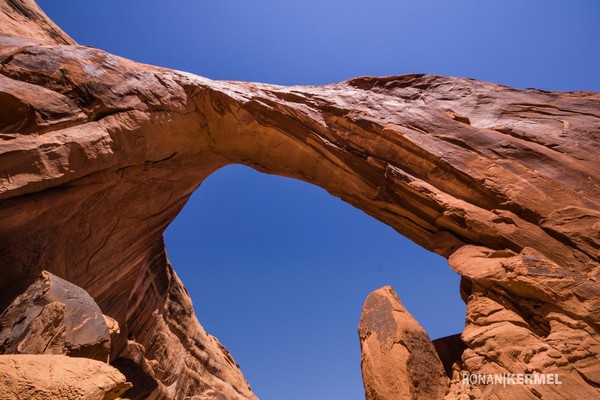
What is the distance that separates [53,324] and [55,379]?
1.94 m

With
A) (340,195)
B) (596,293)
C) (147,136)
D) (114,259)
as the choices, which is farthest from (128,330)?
(596,293)

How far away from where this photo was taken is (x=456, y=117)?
1117cm

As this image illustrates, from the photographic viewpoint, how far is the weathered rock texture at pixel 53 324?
19.3 ft

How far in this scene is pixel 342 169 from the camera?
11500 millimetres

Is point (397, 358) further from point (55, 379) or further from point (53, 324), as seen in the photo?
point (53, 324)

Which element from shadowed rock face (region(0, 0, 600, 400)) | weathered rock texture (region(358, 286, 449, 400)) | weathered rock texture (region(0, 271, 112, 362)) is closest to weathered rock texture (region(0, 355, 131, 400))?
weathered rock texture (region(0, 271, 112, 362))

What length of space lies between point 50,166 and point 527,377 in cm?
902

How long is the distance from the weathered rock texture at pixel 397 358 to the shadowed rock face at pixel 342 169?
0.48 metres

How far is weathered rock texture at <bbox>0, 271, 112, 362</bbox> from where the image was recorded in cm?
589

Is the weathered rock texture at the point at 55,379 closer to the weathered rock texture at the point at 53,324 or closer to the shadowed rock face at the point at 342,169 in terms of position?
the weathered rock texture at the point at 53,324

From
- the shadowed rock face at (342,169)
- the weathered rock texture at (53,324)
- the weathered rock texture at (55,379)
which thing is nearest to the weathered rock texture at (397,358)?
the shadowed rock face at (342,169)

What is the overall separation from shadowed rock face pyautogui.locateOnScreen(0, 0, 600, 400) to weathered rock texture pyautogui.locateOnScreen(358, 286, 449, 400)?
1.56 ft

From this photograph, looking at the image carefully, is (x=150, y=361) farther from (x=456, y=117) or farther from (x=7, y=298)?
(x=456, y=117)

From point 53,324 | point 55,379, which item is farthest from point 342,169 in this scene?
point 55,379
